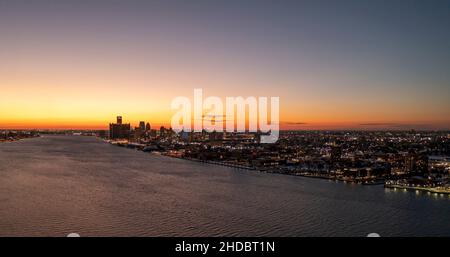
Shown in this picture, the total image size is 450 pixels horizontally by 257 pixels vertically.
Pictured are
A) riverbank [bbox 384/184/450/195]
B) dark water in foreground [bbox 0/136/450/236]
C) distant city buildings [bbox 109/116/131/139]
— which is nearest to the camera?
dark water in foreground [bbox 0/136/450/236]

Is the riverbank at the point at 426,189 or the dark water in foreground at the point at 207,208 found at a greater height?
the dark water in foreground at the point at 207,208

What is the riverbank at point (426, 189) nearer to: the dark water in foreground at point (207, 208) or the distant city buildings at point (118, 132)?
the dark water in foreground at point (207, 208)

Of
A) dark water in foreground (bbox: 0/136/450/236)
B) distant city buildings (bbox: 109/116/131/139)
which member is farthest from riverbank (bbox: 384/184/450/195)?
distant city buildings (bbox: 109/116/131/139)

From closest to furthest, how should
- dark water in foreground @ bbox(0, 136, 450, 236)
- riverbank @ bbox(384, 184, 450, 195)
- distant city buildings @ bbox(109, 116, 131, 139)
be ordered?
dark water in foreground @ bbox(0, 136, 450, 236) < riverbank @ bbox(384, 184, 450, 195) < distant city buildings @ bbox(109, 116, 131, 139)

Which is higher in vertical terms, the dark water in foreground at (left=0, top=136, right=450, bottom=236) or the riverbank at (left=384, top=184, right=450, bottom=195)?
the dark water in foreground at (left=0, top=136, right=450, bottom=236)

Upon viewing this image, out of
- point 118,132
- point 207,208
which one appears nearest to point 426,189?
point 207,208

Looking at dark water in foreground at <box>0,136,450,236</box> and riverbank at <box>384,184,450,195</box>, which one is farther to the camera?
riverbank at <box>384,184,450,195</box>

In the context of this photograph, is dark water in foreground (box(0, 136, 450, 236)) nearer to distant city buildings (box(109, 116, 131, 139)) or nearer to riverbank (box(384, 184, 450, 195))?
riverbank (box(384, 184, 450, 195))

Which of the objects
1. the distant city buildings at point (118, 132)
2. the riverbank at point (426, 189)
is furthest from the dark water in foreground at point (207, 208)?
the distant city buildings at point (118, 132)

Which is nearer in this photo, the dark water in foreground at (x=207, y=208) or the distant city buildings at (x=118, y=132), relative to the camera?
the dark water in foreground at (x=207, y=208)
